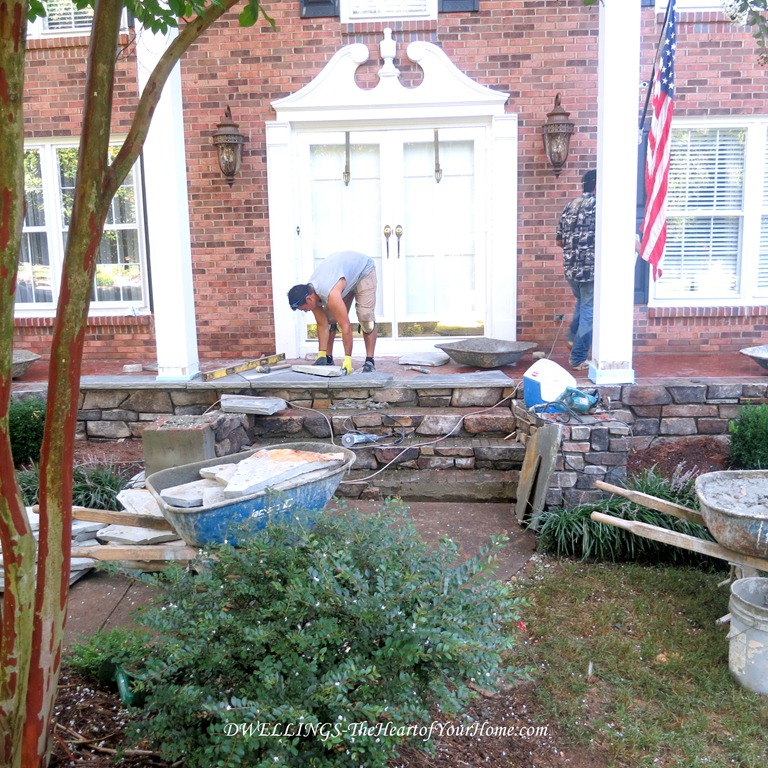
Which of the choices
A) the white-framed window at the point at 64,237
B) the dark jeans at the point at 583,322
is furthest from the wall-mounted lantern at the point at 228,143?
the dark jeans at the point at 583,322

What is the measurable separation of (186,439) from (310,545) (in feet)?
9.36

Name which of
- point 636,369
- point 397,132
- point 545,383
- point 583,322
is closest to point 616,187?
point 545,383

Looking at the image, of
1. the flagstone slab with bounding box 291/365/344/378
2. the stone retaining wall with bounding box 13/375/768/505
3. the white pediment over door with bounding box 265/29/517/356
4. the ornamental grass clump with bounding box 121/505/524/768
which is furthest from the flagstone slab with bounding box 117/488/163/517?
the white pediment over door with bounding box 265/29/517/356

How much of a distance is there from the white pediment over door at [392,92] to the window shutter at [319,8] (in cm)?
40

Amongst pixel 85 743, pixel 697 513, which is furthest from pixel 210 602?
pixel 697 513

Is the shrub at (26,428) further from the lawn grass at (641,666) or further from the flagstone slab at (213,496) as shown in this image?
the lawn grass at (641,666)

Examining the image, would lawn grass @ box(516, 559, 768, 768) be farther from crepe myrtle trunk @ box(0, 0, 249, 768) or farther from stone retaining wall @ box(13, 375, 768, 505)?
crepe myrtle trunk @ box(0, 0, 249, 768)

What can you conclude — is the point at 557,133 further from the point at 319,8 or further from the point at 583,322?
the point at 319,8

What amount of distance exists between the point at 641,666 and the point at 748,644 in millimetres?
451

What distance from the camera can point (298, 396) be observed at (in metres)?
6.14

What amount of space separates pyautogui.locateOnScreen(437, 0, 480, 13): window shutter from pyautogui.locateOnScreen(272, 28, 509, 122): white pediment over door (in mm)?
388

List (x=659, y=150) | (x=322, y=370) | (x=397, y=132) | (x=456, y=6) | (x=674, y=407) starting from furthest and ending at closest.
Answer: (x=397, y=132) → (x=456, y=6) → (x=322, y=370) → (x=674, y=407) → (x=659, y=150)

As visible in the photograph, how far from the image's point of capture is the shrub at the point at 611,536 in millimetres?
4480

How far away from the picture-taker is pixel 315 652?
2.18m
